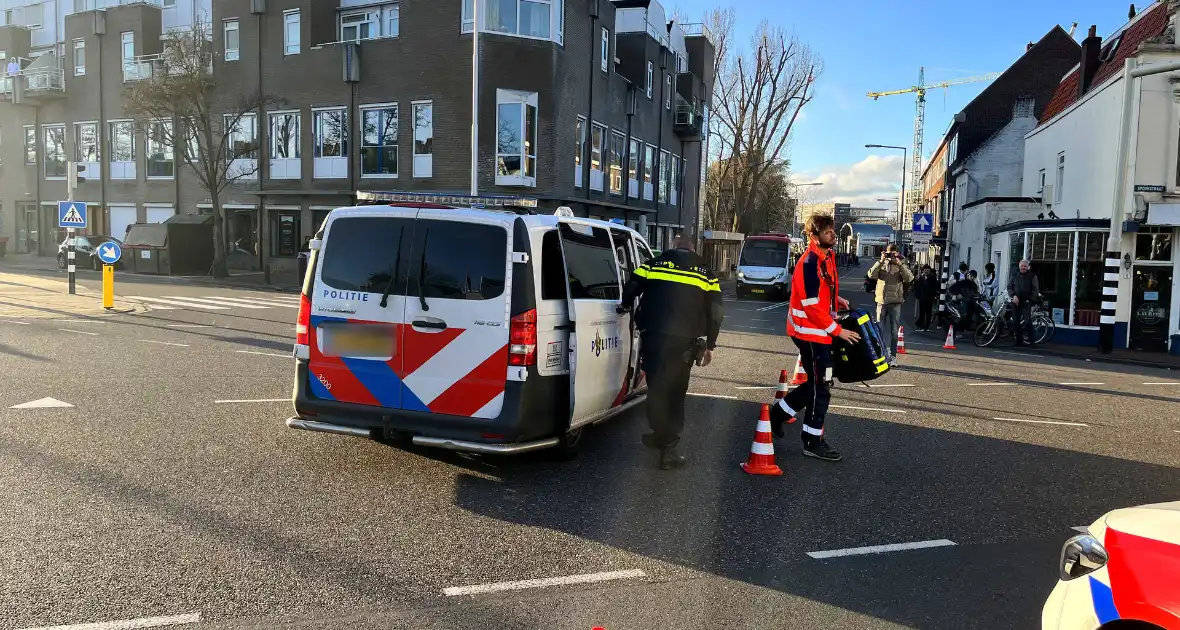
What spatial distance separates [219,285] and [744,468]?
2413 cm

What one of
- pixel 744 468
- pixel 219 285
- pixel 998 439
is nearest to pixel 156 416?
pixel 744 468

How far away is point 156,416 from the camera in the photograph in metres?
7.50

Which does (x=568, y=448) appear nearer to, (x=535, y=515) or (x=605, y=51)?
(x=535, y=515)

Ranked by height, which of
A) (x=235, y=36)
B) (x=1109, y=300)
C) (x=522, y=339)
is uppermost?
(x=235, y=36)

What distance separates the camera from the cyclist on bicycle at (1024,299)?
698 inches

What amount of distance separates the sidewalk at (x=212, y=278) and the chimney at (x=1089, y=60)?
2328 cm

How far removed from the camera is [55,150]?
39.9m

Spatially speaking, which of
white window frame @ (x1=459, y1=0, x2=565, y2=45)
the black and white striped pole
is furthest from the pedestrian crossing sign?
the black and white striped pole

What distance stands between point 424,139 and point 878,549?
26.1 metres

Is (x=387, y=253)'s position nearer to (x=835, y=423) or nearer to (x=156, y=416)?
(x=156, y=416)

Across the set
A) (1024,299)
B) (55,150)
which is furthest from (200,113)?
(1024,299)

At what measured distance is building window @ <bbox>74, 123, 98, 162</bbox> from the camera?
3806 cm

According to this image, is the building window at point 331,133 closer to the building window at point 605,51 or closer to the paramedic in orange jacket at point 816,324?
the building window at point 605,51

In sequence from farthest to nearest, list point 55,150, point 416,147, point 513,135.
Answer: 1. point 55,150
2. point 416,147
3. point 513,135
